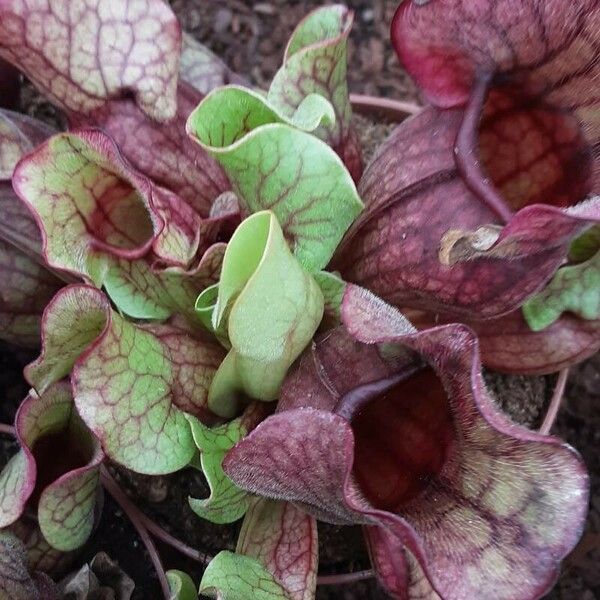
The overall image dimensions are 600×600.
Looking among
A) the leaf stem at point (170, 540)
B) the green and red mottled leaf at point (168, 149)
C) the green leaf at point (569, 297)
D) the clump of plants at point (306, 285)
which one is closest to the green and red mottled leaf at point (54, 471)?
the clump of plants at point (306, 285)


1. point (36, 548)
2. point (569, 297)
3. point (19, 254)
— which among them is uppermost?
point (569, 297)

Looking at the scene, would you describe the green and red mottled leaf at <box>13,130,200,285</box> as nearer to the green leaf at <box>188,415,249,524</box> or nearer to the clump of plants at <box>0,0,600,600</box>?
the clump of plants at <box>0,0,600,600</box>

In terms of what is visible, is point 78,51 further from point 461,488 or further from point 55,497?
point 461,488

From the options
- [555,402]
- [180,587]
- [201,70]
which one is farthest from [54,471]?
[555,402]

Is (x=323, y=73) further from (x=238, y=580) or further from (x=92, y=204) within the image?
(x=238, y=580)

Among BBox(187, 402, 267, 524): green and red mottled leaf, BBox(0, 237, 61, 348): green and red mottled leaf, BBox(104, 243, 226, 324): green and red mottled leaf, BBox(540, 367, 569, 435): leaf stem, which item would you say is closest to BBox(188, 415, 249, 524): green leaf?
BBox(187, 402, 267, 524): green and red mottled leaf

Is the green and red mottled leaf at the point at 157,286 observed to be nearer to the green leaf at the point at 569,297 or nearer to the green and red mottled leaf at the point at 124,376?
the green and red mottled leaf at the point at 124,376
